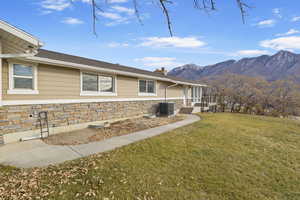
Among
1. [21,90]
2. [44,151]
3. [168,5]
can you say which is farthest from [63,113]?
[168,5]

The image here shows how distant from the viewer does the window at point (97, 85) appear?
777 cm

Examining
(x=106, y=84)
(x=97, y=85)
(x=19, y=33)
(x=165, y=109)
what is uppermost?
(x=19, y=33)

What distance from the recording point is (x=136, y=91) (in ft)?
35.3

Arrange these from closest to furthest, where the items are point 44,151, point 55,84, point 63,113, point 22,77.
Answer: point 44,151, point 22,77, point 55,84, point 63,113

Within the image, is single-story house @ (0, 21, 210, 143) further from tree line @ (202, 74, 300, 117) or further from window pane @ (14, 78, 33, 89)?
tree line @ (202, 74, 300, 117)

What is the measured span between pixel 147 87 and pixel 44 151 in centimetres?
844

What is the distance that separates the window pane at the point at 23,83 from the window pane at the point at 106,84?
3.29m

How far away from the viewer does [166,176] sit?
10.7 feet

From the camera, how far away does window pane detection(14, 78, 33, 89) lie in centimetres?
553

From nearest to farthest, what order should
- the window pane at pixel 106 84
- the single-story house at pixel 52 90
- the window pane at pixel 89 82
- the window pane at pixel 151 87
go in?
the single-story house at pixel 52 90
the window pane at pixel 89 82
the window pane at pixel 106 84
the window pane at pixel 151 87

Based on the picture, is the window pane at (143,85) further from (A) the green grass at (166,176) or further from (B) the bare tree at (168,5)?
(B) the bare tree at (168,5)

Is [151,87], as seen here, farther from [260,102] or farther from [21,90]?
[260,102]

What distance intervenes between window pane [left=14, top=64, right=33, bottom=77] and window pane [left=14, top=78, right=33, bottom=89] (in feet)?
0.62

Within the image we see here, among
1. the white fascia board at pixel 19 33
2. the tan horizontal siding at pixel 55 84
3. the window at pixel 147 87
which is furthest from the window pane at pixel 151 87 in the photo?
the white fascia board at pixel 19 33
